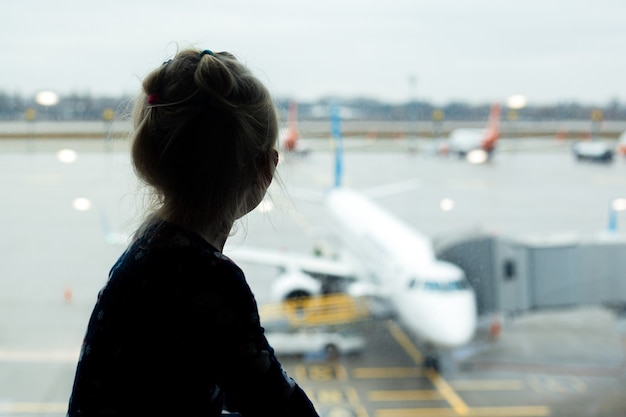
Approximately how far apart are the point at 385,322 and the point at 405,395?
1.75ft

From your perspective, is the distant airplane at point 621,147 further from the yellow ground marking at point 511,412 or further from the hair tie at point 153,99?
the hair tie at point 153,99

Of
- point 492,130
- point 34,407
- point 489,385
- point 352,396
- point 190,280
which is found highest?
point 190,280

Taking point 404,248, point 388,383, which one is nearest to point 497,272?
point 388,383

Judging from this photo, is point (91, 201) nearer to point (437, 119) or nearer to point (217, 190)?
point (437, 119)

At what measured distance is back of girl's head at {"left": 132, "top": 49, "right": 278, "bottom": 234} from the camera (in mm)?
592

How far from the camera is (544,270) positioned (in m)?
2.86


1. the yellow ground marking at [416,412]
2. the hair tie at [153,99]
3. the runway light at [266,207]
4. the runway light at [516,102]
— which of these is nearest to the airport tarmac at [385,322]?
the yellow ground marking at [416,412]

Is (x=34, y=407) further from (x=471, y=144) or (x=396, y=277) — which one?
(x=471, y=144)

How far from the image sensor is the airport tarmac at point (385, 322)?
3.34 m

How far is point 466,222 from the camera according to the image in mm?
5801

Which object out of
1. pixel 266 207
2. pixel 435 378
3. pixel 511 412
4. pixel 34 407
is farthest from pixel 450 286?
pixel 266 207

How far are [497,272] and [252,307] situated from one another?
7.90ft

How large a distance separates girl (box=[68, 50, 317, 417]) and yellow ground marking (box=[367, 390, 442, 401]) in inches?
123

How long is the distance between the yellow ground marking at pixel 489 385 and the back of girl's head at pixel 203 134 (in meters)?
3.53
